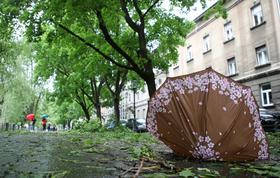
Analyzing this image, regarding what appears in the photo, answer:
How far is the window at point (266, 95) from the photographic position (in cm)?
2451

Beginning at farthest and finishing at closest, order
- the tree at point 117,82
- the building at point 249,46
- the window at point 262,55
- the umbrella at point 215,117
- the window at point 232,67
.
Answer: the window at point 232,67
the window at point 262,55
the tree at point 117,82
the building at point 249,46
the umbrella at point 215,117

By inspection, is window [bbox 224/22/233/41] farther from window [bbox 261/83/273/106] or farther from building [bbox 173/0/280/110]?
window [bbox 261/83/273/106]

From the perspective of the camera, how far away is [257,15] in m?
26.0

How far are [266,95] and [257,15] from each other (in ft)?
20.2

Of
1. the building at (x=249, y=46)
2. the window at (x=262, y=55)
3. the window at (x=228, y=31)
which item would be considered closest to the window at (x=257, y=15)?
the building at (x=249, y=46)

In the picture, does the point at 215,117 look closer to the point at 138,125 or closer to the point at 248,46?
the point at 248,46

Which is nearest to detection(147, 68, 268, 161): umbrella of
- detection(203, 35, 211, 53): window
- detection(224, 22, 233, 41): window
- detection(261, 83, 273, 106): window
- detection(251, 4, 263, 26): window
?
detection(261, 83, 273, 106): window

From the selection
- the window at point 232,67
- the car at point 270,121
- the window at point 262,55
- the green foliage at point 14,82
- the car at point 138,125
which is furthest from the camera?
the car at point 138,125

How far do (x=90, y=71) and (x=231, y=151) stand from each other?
1748 centimetres

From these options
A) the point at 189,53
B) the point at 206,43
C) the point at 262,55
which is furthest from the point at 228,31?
the point at 189,53

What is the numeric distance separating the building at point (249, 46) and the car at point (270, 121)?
5.34m

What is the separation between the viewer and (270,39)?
24344mm

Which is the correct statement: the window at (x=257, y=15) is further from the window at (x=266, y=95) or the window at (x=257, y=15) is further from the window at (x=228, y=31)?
the window at (x=266, y=95)

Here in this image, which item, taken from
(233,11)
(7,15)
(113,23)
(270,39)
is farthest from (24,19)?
(233,11)
